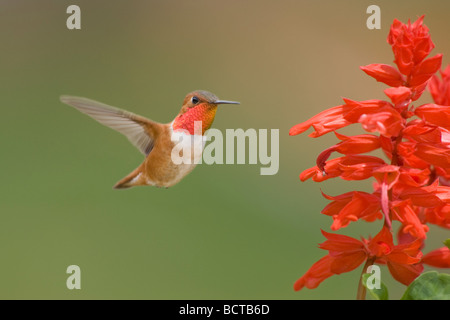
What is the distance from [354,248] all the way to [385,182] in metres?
0.11

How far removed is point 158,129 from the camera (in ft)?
4.14

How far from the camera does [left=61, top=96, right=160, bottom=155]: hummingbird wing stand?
3.73 ft

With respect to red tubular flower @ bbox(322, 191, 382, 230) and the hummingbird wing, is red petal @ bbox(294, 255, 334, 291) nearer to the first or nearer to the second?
red tubular flower @ bbox(322, 191, 382, 230)

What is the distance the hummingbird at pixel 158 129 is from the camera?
110 centimetres

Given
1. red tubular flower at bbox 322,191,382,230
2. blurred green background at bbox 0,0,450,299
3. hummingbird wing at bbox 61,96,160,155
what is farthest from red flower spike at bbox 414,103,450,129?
blurred green background at bbox 0,0,450,299

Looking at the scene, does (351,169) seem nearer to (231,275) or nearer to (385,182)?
(385,182)

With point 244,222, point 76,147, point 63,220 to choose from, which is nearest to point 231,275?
point 244,222

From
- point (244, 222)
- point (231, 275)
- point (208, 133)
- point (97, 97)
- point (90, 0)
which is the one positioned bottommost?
point (231, 275)

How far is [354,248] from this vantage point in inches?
31.1

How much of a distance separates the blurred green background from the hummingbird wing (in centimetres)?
92

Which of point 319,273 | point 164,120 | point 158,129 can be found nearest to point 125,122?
point 158,129

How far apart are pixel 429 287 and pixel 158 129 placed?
2.34ft

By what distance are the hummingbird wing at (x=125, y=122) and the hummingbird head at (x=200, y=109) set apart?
133mm

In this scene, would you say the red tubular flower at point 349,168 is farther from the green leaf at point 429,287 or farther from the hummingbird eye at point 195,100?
the hummingbird eye at point 195,100
